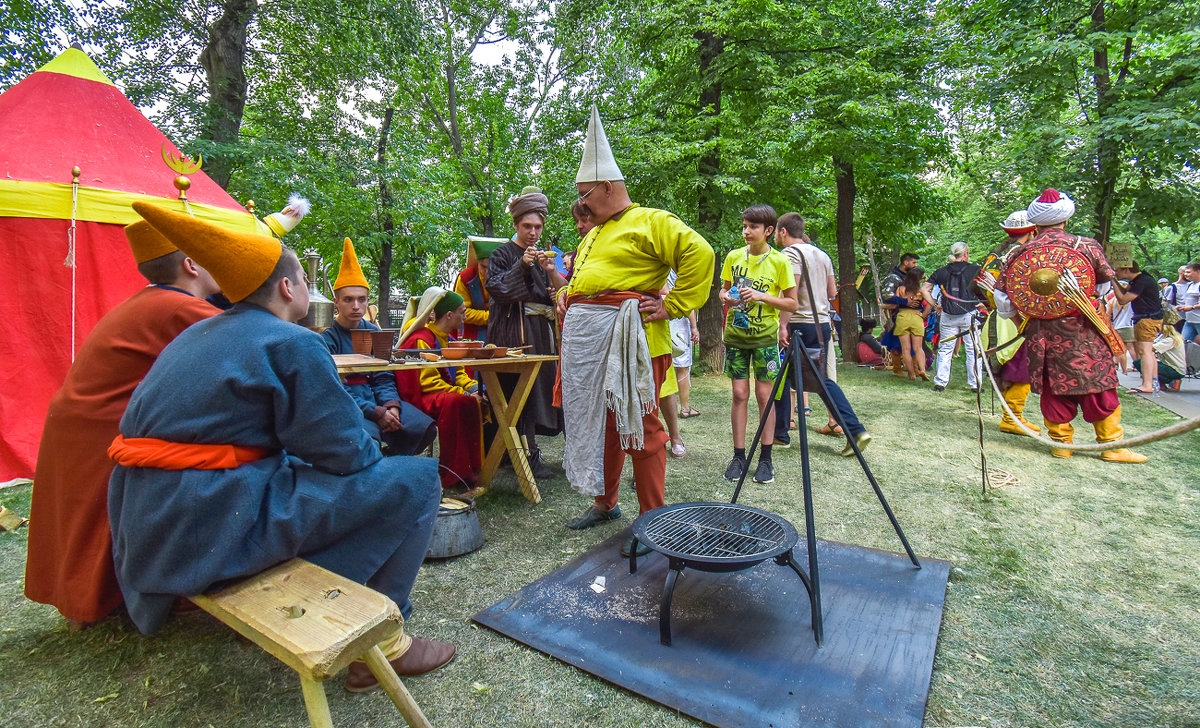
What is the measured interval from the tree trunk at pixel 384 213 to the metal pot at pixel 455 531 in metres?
9.39

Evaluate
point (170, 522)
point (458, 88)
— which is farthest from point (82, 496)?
point (458, 88)

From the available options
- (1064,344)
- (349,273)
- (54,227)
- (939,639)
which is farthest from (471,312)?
(1064,344)

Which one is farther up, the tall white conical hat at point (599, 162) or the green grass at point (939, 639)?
the tall white conical hat at point (599, 162)

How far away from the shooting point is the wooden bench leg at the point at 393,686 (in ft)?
4.58

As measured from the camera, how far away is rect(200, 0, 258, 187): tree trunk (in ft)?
25.9

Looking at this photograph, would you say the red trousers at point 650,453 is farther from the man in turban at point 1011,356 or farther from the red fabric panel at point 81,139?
the red fabric panel at point 81,139

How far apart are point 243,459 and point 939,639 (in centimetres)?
250

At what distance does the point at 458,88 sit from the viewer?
14.8 m

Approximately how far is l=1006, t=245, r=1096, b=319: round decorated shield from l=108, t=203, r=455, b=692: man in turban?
4970 mm

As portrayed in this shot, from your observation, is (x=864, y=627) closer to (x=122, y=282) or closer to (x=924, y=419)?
(x=924, y=419)

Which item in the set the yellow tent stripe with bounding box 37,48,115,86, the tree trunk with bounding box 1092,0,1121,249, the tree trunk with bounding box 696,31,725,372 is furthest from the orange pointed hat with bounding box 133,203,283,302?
the tree trunk with bounding box 1092,0,1121,249

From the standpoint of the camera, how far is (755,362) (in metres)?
4.28

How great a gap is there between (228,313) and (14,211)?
3.82 m

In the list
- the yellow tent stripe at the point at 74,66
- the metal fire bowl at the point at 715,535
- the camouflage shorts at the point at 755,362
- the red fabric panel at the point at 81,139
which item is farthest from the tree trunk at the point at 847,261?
the yellow tent stripe at the point at 74,66
